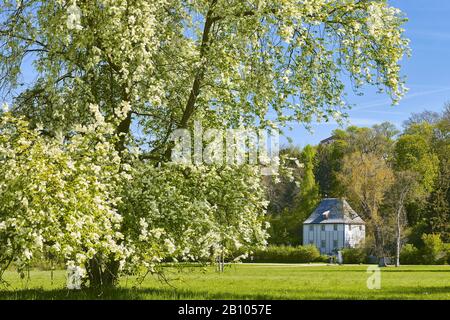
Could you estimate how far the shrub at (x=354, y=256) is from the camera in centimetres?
6397

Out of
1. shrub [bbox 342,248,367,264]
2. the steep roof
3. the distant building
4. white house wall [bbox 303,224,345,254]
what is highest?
the distant building

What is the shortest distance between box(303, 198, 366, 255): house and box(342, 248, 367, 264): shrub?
707 inches

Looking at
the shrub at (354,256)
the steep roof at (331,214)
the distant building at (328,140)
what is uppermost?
the distant building at (328,140)

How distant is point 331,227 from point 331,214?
182 cm

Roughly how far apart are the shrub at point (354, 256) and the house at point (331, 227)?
17951 millimetres

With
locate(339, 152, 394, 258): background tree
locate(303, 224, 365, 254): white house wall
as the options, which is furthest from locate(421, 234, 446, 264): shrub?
locate(303, 224, 365, 254): white house wall

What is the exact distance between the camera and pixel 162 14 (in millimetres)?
17672

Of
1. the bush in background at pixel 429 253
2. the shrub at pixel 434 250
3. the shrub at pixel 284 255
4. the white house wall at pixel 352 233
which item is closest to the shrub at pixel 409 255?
the bush in background at pixel 429 253

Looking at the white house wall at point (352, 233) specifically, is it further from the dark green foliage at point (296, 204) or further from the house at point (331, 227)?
the dark green foliage at point (296, 204)

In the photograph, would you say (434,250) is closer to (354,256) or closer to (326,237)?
(354,256)

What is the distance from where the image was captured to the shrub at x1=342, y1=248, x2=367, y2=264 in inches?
2518

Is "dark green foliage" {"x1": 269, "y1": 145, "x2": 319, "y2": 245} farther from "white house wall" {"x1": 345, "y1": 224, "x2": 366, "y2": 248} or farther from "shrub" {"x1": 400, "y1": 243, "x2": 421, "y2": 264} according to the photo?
"shrub" {"x1": 400, "y1": 243, "x2": 421, "y2": 264}
